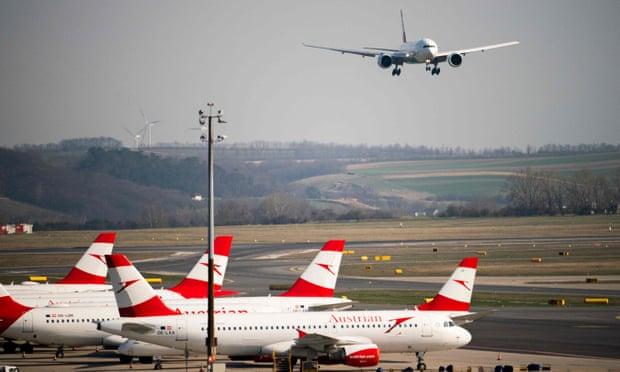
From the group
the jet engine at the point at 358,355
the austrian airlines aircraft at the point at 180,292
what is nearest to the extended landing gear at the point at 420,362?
the jet engine at the point at 358,355

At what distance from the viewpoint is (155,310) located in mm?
50250

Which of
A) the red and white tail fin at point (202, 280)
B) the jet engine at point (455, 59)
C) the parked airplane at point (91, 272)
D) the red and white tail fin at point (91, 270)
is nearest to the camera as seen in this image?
the red and white tail fin at point (202, 280)

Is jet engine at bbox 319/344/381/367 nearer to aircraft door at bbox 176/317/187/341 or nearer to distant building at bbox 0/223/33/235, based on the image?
aircraft door at bbox 176/317/187/341

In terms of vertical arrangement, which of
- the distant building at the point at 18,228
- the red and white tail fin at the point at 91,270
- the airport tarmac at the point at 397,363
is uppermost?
the distant building at the point at 18,228

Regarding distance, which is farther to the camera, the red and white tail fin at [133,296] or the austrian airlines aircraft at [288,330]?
the red and white tail fin at [133,296]

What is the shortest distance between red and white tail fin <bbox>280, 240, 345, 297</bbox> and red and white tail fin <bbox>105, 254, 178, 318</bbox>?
10333 mm

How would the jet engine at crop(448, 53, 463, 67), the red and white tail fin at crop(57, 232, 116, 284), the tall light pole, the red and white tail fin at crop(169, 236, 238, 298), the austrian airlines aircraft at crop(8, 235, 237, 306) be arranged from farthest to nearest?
the jet engine at crop(448, 53, 463, 67) → the red and white tail fin at crop(57, 232, 116, 284) → the red and white tail fin at crop(169, 236, 238, 298) → the austrian airlines aircraft at crop(8, 235, 237, 306) → the tall light pole

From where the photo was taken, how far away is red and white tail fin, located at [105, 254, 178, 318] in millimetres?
50156

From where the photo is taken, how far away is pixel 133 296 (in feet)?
165

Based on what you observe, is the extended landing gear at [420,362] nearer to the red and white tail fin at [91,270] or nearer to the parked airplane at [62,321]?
the parked airplane at [62,321]

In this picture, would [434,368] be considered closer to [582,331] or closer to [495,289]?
[582,331]

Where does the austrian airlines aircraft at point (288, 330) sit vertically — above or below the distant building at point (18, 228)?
below

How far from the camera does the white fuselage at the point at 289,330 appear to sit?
49312 millimetres

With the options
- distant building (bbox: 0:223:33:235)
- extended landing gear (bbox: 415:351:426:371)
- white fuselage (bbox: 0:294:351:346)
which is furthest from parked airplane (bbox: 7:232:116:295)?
distant building (bbox: 0:223:33:235)
